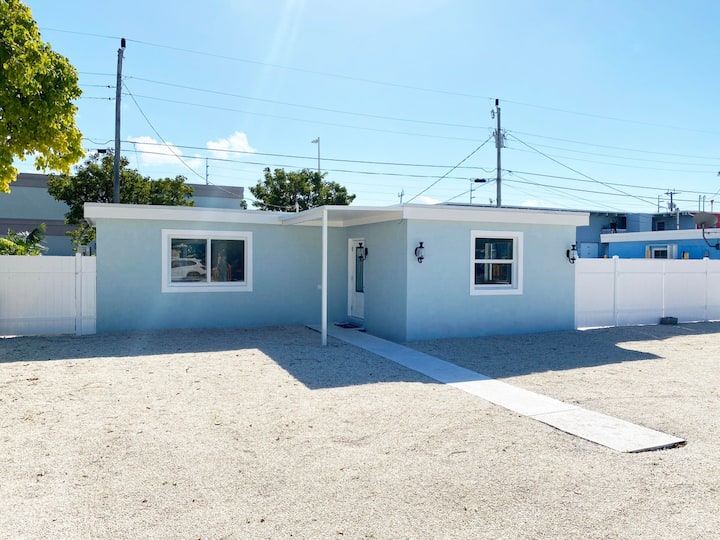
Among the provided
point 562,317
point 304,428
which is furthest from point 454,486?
point 562,317

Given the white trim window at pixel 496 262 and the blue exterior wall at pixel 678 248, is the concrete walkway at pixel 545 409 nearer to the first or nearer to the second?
the white trim window at pixel 496 262

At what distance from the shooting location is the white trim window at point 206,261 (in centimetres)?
1248

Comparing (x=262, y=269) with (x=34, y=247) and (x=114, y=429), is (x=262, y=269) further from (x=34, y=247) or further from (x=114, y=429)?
(x=114, y=429)

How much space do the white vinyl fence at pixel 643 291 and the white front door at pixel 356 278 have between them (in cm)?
512

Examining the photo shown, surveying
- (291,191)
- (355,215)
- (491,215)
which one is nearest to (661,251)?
(491,215)

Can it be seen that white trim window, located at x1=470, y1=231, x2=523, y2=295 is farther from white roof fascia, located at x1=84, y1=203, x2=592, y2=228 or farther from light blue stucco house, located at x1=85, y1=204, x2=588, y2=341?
white roof fascia, located at x1=84, y1=203, x2=592, y2=228

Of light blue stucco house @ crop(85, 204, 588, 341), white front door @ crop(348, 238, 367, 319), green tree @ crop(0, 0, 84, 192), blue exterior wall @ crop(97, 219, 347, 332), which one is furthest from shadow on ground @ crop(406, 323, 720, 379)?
green tree @ crop(0, 0, 84, 192)

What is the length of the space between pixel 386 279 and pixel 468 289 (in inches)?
68.3

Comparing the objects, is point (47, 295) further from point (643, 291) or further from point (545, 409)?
point (643, 291)

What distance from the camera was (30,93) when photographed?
7.13 meters

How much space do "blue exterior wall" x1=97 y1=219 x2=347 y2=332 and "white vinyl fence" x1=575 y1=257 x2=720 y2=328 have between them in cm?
608

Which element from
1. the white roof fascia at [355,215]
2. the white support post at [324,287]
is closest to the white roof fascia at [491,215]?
the white roof fascia at [355,215]

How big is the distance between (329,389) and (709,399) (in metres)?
4.67

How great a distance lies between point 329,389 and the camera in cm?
711
